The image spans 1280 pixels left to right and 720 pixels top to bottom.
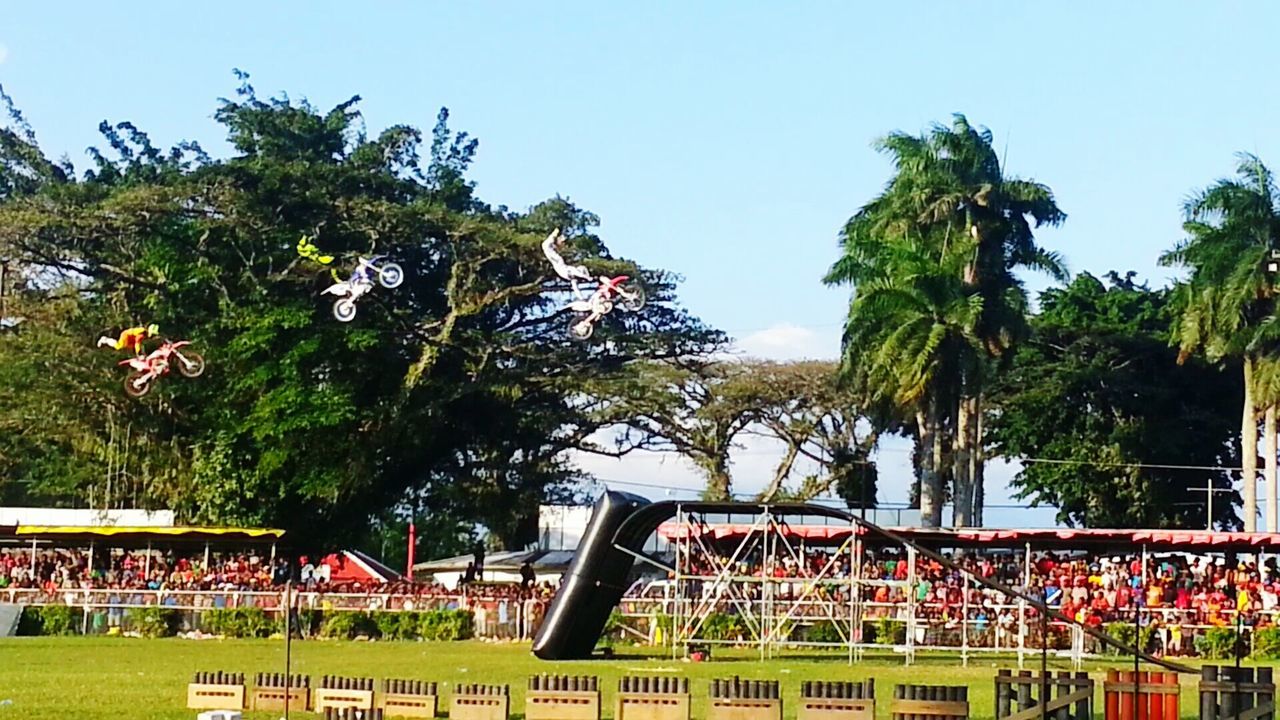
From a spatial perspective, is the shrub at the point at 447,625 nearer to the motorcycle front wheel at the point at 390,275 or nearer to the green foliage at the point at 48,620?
the motorcycle front wheel at the point at 390,275

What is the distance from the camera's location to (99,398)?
64812 millimetres

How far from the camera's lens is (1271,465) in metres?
55.6

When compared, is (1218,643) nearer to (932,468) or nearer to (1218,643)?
(1218,643)

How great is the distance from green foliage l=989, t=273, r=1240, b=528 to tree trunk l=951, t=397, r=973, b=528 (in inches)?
456

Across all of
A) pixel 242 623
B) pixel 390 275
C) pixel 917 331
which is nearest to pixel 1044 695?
pixel 390 275

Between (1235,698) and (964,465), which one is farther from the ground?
(964,465)

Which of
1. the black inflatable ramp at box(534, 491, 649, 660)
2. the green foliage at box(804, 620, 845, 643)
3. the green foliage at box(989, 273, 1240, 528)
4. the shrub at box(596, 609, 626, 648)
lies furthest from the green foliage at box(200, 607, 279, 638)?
the green foliage at box(989, 273, 1240, 528)

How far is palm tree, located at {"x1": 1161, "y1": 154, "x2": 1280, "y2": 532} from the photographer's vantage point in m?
55.0

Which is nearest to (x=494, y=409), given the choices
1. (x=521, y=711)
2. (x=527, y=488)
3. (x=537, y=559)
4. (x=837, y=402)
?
(x=527, y=488)

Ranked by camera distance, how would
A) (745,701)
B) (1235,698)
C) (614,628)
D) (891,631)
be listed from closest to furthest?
(1235,698) < (745,701) < (891,631) < (614,628)

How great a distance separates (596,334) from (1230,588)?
3158cm

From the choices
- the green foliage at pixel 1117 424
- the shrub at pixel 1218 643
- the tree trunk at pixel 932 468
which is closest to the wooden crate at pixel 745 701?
the shrub at pixel 1218 643

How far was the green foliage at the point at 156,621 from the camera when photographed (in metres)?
45.2

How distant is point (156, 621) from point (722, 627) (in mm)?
14065
